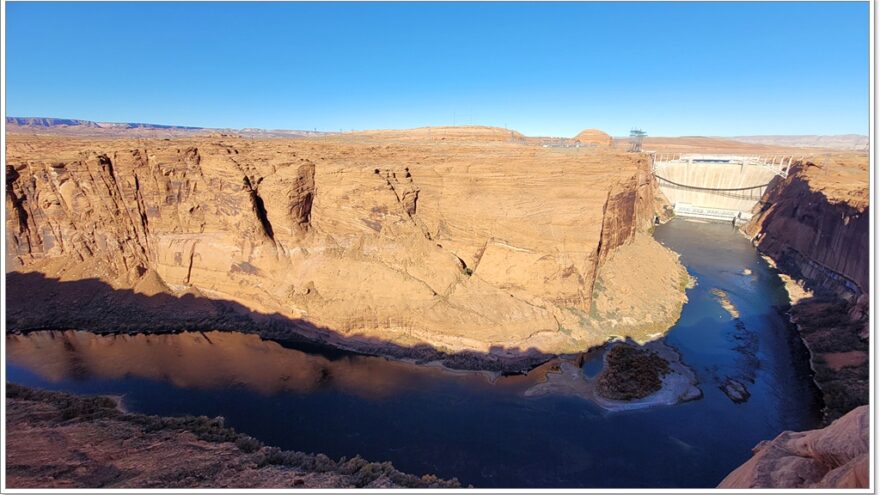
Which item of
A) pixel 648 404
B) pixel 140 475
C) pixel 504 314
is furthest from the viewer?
pixel 504 314

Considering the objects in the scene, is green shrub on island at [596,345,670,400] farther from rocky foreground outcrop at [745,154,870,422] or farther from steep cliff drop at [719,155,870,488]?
rocky foreground outcrop at [745,154,870,422]

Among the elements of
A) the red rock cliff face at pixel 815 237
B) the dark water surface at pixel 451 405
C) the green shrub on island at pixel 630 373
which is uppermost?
the red rock cliff face at pixel 815 237

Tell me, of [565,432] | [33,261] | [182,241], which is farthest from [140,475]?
[33,261]

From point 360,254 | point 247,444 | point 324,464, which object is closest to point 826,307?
point 360,254

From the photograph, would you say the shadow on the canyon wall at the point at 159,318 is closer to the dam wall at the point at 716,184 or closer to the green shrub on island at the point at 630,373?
the green shrub on island at the point at 630,373

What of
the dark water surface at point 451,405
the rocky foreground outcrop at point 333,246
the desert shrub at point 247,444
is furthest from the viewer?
the rocky foreground outcrop at point 333,246

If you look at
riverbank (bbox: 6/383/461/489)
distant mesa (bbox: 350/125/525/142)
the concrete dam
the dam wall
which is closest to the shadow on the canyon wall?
riverbank (bbox: 6/383/461/489)

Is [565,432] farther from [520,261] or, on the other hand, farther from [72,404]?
[72,404]

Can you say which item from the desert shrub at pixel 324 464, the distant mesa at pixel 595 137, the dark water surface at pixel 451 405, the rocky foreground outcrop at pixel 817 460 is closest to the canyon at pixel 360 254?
the dark water surface at pixel 451 405
